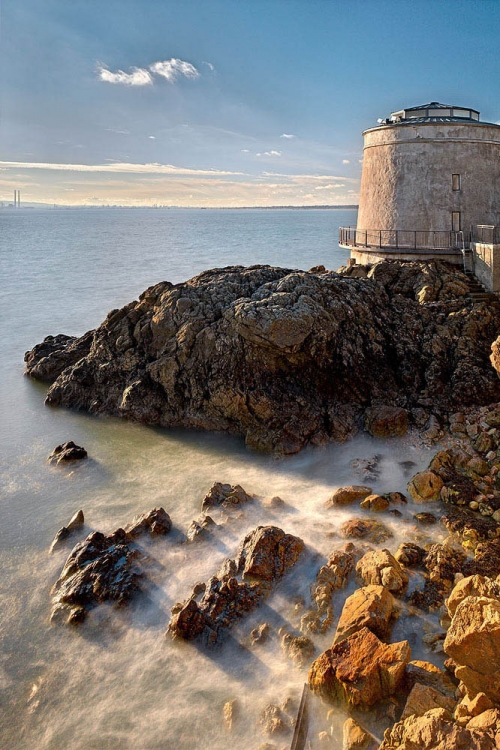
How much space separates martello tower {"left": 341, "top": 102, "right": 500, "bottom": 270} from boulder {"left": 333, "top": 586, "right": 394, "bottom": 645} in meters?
15.1

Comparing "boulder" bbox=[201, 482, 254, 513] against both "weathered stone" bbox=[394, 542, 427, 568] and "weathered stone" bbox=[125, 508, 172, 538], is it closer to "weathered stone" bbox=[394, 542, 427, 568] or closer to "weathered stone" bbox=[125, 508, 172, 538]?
"weathered stone" bbox=[125, 508, 172, 538]

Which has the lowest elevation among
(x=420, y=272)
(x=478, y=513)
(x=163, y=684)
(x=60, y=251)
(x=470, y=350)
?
(x=163, y=684)

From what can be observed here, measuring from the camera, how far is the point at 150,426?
15836mm

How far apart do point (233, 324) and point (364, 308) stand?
169 inches

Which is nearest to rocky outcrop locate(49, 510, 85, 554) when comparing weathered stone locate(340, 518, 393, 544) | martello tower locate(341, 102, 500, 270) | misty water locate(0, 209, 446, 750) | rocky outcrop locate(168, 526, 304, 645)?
misty water locate(0, 209, 446, 750)

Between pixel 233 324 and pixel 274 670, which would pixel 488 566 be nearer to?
pixel 274 670

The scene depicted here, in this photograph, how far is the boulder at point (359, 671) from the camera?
6656mm

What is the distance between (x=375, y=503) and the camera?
1094cm

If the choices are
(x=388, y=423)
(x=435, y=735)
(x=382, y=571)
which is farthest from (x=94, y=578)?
(x=388, y=423)

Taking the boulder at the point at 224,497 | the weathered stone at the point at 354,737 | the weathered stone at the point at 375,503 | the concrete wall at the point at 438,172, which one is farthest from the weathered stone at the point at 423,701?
the concrete wall at the point at 438,172

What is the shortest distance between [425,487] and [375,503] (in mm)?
1228

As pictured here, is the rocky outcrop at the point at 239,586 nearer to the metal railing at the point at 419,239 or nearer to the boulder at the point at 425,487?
the boulder at the point at 425,487

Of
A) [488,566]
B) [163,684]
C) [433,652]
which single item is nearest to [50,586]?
[163,684]

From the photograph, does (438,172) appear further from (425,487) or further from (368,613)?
(368,613)
